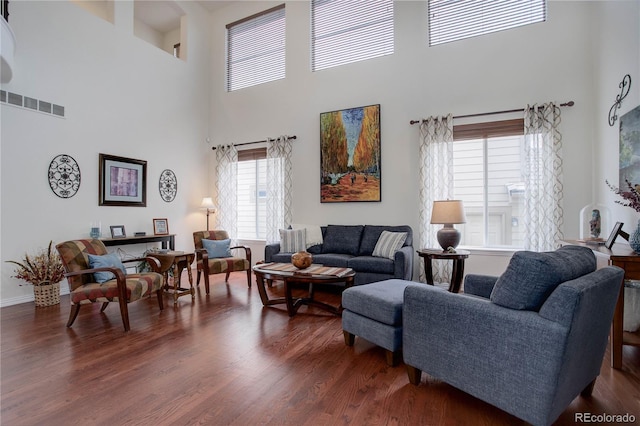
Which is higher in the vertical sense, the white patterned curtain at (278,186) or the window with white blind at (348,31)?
the window with white blind at (348,31)

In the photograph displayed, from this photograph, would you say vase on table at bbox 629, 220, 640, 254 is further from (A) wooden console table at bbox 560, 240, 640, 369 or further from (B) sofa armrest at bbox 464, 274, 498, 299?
(B) sofa armrest at bbox 464, 274, 498, 299

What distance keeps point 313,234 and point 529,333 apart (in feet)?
13.1

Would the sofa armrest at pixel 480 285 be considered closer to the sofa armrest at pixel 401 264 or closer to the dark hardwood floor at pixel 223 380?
the dark hardwood floor at pixel 223 380

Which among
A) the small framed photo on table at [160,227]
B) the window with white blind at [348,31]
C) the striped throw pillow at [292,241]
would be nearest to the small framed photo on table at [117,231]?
the small framed photo on table at [160,227]

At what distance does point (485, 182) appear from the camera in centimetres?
461

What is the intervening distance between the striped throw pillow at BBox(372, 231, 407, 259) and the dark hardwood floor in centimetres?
155

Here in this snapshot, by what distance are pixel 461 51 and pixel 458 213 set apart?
251 cm

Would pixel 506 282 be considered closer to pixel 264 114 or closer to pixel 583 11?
pixel 583 11

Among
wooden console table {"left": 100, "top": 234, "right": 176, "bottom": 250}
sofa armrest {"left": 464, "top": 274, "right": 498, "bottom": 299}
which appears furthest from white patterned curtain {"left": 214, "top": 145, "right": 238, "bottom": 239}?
sofa armrest {"left": 464, "top": 274, "right": 498, "bottom": 299}

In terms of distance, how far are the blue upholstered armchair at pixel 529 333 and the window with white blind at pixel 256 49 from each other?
18.6 ft

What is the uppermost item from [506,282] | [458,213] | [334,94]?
[334,94]

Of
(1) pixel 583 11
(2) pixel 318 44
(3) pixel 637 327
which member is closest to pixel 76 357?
(3) pixel 637 327

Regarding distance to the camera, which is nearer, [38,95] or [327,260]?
[38,95]

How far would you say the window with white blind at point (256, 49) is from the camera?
20.6 ft
